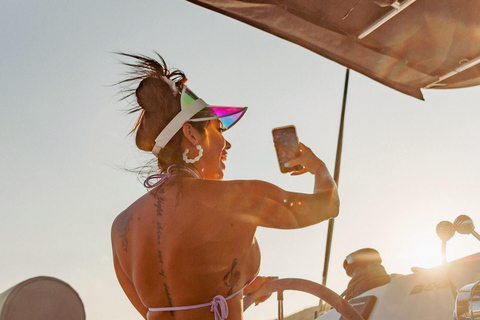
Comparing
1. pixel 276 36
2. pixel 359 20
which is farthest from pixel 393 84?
pixel 276 36

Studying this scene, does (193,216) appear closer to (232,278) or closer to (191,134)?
(232,278)

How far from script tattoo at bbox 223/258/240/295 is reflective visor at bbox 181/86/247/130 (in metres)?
0.57

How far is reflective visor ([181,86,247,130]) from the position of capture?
76.4 inches

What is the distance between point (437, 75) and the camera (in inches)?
110

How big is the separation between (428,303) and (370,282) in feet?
1.76

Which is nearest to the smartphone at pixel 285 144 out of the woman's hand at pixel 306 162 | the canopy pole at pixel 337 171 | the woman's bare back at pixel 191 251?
the woman's hand at pixel 306 162

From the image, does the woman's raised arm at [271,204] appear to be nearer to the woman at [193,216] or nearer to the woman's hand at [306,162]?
the woman at [193,216]

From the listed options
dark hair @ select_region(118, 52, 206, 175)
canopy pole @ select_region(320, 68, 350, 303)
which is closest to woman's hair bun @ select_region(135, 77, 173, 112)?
dark hair @ select_region(118, 52, 206, 175)

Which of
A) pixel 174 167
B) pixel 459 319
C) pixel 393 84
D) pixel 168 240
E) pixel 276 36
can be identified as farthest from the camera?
pixel 393 84

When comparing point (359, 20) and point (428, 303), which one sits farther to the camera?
point (359, 20)

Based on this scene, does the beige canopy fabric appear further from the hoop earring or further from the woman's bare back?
the woman's bare back

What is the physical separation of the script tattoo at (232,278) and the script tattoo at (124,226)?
43cm

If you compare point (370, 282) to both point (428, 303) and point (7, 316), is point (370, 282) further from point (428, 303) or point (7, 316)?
point (7, 316)

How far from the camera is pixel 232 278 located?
1731 millimetres
